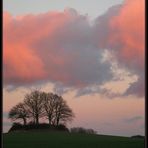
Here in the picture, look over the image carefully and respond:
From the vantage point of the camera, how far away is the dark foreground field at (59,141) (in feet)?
51.9

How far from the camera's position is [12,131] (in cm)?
1920

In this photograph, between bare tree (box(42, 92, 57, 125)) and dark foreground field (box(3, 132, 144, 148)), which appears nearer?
dark foreground field (box(3, 132, 144, 148))

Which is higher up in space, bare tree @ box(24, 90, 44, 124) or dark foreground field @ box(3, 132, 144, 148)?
bare tree @ box(24, 90, 44, 124)

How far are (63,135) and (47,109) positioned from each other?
2013 mm

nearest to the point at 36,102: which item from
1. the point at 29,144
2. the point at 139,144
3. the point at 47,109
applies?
the point at 47,109

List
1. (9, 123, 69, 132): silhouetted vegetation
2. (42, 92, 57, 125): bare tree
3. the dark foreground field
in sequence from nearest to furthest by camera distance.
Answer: the dark foreground field → (42, 92, 57, 125): bare tree → (9, 123, 69, 132): silhouetted vegetation

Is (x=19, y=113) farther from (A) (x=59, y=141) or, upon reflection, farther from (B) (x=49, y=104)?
(A) (x=59, y=141)

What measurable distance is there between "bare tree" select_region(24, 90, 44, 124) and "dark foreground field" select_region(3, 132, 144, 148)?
48.4 inches

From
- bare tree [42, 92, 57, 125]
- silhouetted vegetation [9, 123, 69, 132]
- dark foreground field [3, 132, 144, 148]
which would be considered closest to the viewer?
dark foreground field [3, 132, 144, 148]

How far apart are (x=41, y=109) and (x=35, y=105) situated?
108 centimetres

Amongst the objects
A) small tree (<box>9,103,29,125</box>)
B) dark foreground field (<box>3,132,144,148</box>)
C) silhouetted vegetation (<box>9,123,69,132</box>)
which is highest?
small tree (<box>9,103,29,125</box>)

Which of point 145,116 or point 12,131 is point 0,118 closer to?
point 145,116

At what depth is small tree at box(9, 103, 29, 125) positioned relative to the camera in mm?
18438

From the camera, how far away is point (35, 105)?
19.0 m
